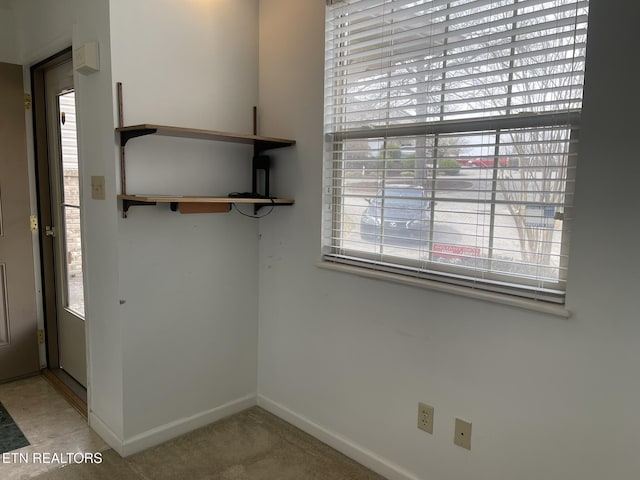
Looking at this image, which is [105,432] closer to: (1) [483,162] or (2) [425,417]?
(2) [425,417]

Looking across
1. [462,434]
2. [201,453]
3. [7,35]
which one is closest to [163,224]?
[201,453]

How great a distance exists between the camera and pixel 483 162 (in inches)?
68.4

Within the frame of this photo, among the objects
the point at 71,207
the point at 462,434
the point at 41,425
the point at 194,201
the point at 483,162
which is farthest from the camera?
the point at 71,207

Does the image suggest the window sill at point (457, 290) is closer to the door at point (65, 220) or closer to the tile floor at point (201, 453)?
the tile floor at point (201, 453)

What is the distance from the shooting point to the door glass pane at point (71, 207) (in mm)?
2754

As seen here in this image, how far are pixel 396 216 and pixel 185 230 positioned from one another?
1.06m

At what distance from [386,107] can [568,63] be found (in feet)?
2.39

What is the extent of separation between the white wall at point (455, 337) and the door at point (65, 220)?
115cm

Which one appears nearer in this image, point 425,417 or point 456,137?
point 456,137

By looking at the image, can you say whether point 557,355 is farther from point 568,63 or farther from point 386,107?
point 386,107

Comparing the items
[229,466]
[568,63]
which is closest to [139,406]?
[229,466]

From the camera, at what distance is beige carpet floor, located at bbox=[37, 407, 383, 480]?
6.88 ft

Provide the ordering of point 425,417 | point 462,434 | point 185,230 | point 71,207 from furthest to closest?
1. point 71,207
2. point 185,230
3. point 425,417
4. point 462,434

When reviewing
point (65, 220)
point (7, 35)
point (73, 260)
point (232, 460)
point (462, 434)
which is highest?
point (7, 35)
